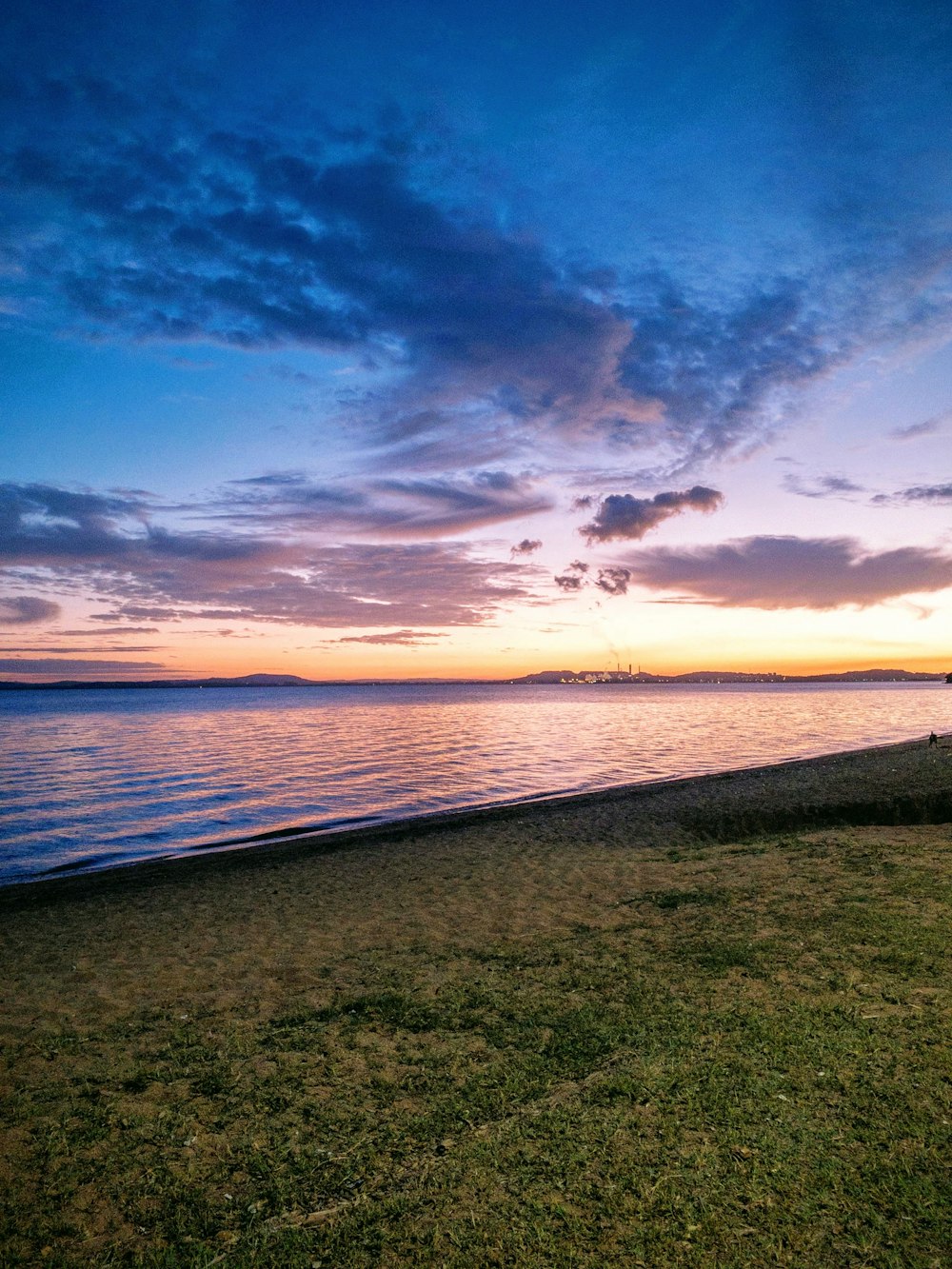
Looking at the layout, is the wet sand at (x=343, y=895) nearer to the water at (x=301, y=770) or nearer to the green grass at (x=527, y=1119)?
the green grass at (x=527, y=1119)

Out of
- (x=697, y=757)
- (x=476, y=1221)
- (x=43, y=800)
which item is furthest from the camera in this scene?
(x=697, y=757)

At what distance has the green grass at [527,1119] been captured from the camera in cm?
461

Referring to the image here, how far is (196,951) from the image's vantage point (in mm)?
11570

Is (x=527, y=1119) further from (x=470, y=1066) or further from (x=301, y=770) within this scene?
(x=301, y=770)

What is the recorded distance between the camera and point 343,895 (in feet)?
49.8

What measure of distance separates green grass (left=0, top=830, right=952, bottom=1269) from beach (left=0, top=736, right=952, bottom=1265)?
3 cm

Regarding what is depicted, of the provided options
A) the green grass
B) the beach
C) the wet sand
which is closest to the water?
the wet sand

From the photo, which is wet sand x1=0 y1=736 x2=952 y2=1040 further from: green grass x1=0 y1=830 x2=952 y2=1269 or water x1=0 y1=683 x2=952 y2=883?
water x1=0 y1=683 x2=952 y2=883

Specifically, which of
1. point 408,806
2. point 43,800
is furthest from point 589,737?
point 43,800

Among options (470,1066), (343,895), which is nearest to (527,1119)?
(470,1066)

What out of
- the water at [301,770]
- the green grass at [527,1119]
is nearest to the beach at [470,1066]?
A: the green grass at [527,1119]

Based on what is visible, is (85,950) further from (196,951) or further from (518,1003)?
(518,1003)

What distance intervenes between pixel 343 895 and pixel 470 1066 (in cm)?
890

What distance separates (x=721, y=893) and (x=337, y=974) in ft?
23.5
